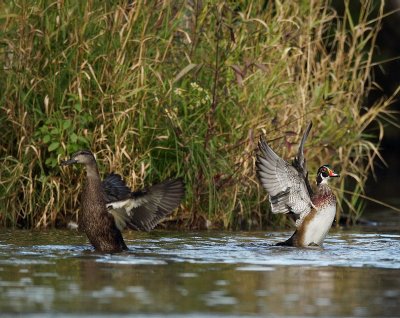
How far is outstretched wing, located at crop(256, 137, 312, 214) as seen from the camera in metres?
9.47

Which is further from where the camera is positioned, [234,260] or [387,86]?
[387,86]

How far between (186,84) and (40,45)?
1.42 meters

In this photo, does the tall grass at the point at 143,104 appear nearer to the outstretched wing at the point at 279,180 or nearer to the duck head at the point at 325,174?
the duck head at the point at 325,174

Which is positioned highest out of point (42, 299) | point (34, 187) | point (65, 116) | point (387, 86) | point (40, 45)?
point (387, 86)

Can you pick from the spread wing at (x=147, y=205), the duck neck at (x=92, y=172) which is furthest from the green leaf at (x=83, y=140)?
the duck neck at (x=92, y=172)

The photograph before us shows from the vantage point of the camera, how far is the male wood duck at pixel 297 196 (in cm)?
947

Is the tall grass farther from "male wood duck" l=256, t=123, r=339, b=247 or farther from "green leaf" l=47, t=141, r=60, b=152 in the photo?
"male wood duck" l=256, t=123, r=339, b=247

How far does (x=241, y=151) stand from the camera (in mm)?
10820

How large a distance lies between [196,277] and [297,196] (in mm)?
2822

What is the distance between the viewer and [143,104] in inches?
408

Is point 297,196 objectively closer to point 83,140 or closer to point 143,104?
point 143,104

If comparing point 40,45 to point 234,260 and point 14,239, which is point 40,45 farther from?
point 234,260

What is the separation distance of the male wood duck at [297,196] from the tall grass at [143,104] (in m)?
0.81

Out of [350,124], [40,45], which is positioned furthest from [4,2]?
[350,124]
